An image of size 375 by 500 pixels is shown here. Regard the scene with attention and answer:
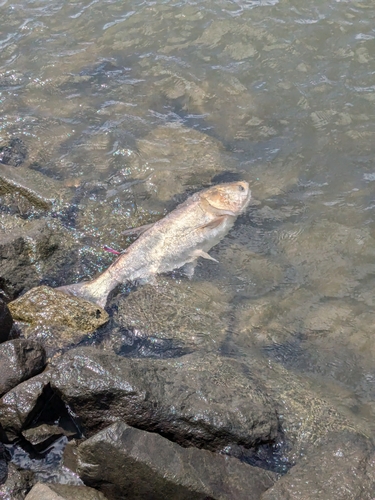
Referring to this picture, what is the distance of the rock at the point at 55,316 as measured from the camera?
5730 mm

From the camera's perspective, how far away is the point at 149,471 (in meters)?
3.99

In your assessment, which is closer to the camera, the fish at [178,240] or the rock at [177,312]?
the rock at [177,312]

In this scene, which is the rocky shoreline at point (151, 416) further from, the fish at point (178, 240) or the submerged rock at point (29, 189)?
the submerged rock at point (29, 189)

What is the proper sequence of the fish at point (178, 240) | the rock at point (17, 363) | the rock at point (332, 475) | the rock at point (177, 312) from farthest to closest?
the fish at point (178, 240) < the rock at point (177, 312) < the rock at point (17, 363) < the rock at point (332, 475)

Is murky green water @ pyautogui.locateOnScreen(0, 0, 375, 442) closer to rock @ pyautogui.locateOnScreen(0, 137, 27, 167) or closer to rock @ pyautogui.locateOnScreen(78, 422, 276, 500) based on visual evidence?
rock @ pyautogui.locateOnScreen(0, 137, 27, 167)

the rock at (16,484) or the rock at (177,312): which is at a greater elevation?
the rock at (16,484)

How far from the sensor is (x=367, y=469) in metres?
4.14

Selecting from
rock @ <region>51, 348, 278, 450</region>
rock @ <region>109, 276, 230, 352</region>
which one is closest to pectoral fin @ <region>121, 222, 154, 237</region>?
rock @ <region>109, 276, 230, 352</region>

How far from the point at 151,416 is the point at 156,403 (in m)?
0.11

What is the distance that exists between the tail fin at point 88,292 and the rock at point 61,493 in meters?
2.27

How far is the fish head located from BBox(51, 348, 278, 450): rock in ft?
8.92

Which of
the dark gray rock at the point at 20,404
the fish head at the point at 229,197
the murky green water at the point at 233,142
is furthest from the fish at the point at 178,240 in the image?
the dark gray rock at the point at 20,404

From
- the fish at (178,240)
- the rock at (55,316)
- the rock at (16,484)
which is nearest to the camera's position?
the rock at (16,484)

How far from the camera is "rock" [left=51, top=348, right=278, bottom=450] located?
452cm
